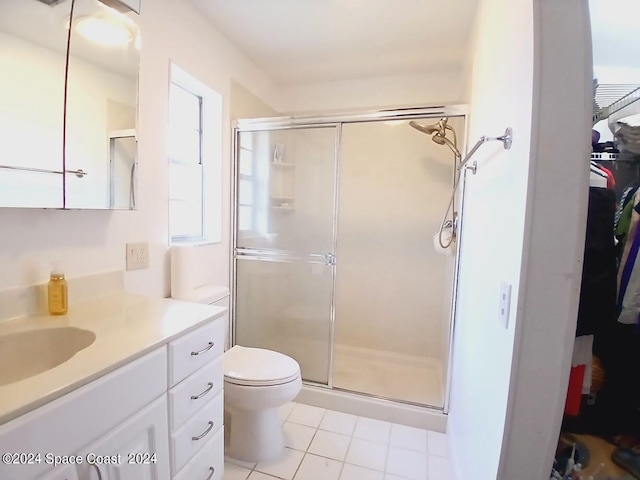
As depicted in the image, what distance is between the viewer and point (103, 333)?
0.95m

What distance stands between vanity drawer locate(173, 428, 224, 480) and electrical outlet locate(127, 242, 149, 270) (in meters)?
0.85

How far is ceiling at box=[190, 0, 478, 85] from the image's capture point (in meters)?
1.69

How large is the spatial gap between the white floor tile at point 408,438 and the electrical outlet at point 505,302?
127cm

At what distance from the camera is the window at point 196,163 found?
1.87 meters

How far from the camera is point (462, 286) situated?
1702mm

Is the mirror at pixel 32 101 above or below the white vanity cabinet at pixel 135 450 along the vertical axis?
above

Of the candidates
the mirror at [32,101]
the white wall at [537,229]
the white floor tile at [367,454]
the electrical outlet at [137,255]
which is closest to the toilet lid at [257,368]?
the white floor tile at [367,454]

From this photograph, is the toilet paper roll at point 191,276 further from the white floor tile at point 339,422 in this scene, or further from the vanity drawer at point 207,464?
the white floor tile at point 339,422

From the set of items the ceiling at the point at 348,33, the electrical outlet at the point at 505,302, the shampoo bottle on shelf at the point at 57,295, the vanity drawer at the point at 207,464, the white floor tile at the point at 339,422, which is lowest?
the white floor tile at the point at 339,422

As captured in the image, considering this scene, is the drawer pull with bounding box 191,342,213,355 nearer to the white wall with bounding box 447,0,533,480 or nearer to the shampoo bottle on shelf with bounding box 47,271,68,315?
the shampoo bottle on shelf with bounding box 47,271,68,315

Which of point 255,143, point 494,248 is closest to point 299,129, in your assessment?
point 255,143

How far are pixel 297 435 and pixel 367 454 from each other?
16.2 inches

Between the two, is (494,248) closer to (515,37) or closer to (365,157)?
(515,37)

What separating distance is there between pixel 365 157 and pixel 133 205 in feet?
6.31
